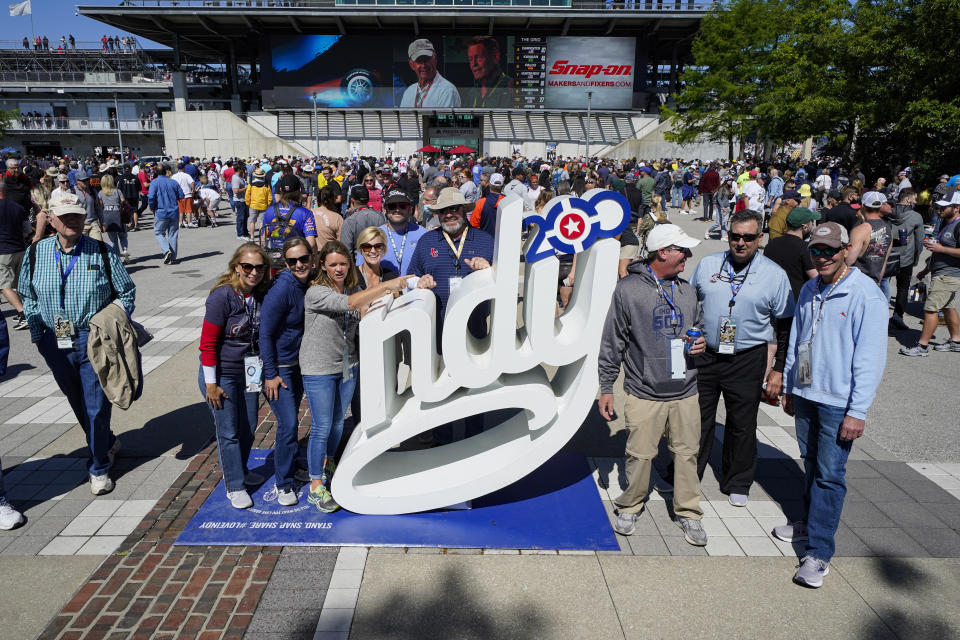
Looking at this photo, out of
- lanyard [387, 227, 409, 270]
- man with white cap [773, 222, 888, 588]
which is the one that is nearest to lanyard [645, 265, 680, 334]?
man with white cap [773, 222, 888, 588]

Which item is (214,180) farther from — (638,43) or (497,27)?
(638,43)

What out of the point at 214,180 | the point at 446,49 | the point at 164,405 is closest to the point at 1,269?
the point at 164,405

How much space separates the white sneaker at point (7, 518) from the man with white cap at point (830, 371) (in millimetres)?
5027

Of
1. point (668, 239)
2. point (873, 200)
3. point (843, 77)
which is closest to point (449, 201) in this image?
point (668, 239)

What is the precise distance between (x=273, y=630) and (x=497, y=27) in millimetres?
47393

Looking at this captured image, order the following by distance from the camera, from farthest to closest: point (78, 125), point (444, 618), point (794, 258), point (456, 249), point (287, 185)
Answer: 1. point (78, 125)
2. point (287, 185)
3. point (794, 258)
4. point (456, 249)
5. point (444, 618)

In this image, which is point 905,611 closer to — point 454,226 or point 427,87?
point 454,226

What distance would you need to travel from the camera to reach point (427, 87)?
45906 mm

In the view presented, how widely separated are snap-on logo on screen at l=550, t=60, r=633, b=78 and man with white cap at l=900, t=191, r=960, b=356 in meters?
40.6

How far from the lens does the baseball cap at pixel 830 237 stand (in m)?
3.54

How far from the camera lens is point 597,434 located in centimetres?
584

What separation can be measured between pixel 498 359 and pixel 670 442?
4.23ft

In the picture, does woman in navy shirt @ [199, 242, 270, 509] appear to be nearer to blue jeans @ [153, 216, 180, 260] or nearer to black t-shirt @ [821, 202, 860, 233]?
black t-shirt @ [821, 202, 860, 233]

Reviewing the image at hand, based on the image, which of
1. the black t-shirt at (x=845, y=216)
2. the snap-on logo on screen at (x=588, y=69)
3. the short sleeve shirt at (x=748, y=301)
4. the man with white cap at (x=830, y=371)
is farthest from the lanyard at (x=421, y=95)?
the man with white cap at (x=830, y=371)
